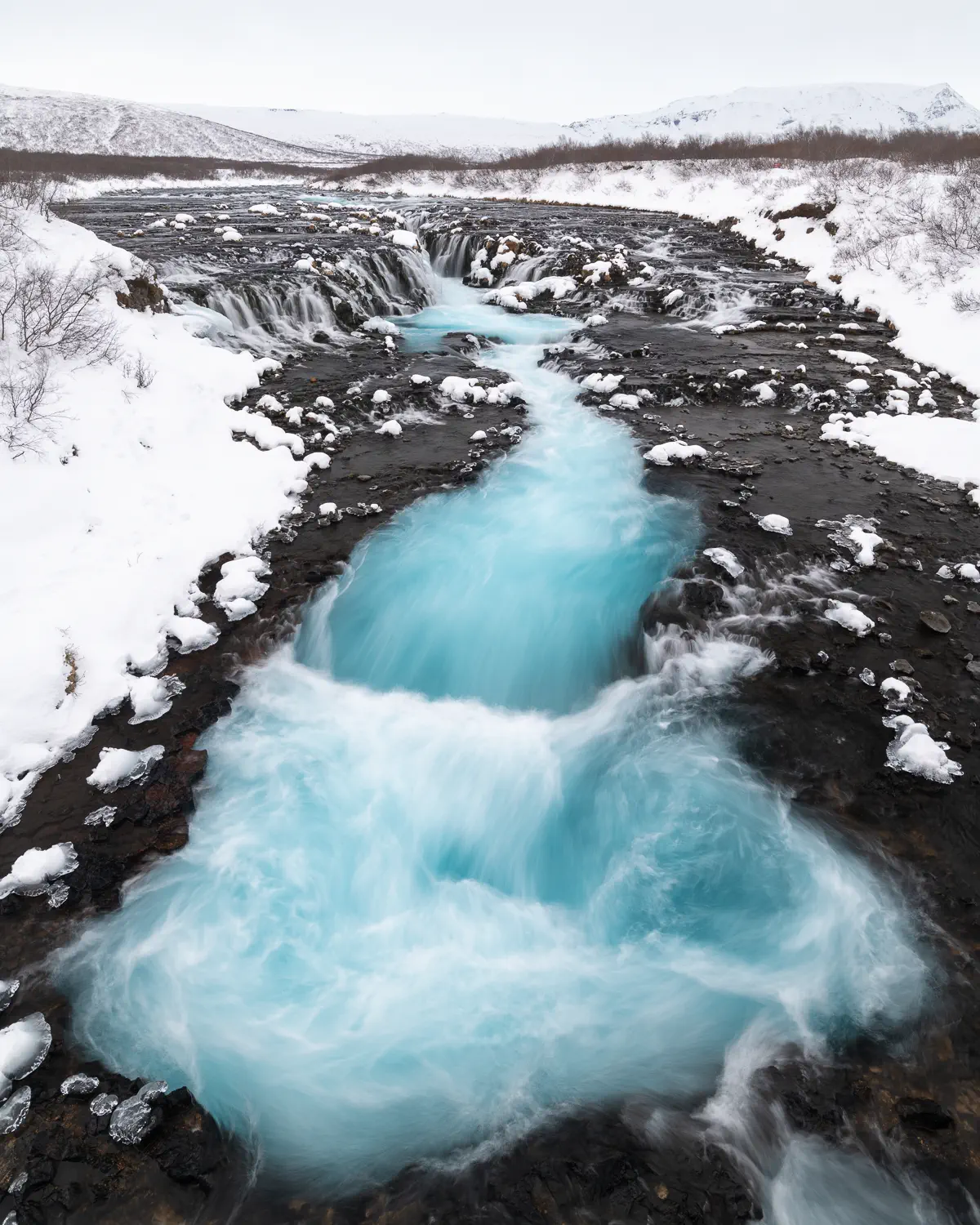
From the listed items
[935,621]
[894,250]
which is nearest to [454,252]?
[894,250]

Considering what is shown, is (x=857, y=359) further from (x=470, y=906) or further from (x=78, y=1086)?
(x=78, y=1086)

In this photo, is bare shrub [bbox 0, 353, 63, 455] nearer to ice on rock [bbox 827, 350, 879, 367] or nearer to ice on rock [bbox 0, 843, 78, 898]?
ice on rock [bbox 0, 843, 78, 898]

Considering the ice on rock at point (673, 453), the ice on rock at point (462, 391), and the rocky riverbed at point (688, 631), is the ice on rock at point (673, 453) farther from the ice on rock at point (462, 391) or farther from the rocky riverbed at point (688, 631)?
the ice on rock at point (462, 391)

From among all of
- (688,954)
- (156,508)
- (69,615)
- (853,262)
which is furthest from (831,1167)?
(853,262)

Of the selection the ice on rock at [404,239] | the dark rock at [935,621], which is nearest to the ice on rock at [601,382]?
the dark rock at [935,621]

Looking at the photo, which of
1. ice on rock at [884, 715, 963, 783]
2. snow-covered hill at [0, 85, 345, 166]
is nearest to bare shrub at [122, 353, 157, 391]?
ice on rock at [884, 715, 963, 783]

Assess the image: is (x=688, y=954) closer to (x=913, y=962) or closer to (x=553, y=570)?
(x=913, y=962)
